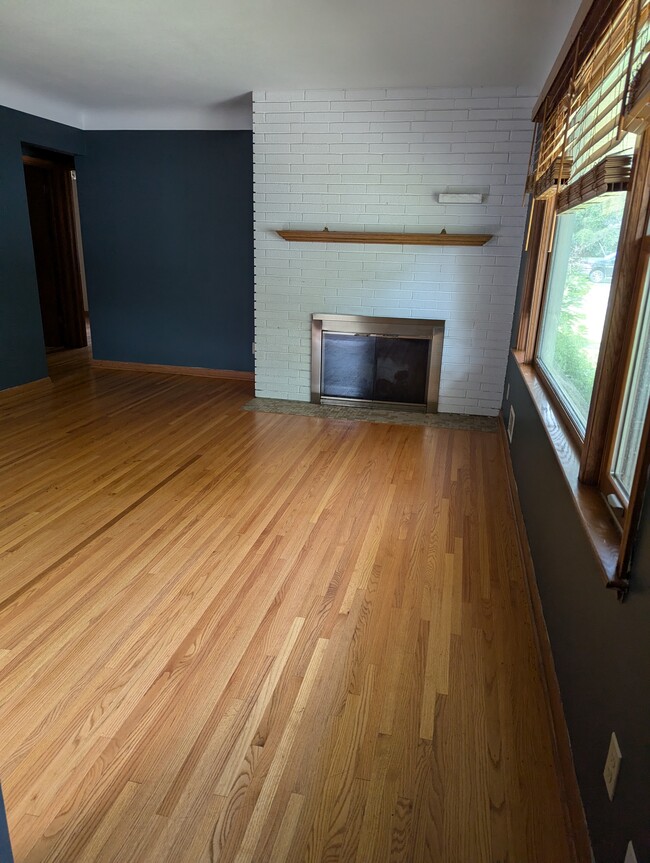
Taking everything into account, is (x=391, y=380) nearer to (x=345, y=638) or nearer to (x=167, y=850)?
(x=345, y=638)

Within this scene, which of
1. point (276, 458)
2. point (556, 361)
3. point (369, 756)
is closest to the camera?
point (369, 756)

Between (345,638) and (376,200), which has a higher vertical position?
(376,200)

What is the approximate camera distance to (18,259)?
4969mm

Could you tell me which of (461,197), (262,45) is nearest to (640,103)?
(262,45)

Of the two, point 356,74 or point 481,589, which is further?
point 356,74

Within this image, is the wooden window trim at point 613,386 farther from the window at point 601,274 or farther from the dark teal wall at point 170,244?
the dark teal wall at point 170,244

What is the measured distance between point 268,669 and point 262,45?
348cm

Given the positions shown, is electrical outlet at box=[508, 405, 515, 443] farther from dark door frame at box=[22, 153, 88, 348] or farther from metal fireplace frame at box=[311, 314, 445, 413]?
dark door frame at box=[22, 153, 88, 348]

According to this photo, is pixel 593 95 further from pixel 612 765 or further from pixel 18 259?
pixel 18 259

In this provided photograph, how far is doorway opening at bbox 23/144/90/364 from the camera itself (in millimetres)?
6652

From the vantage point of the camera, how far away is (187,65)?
3.84 meters

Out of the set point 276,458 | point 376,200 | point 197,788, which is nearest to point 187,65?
point 376,200

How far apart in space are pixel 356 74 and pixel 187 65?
3.81ft

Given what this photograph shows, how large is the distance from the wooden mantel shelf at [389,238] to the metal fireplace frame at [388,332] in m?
0.61
